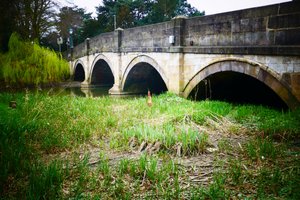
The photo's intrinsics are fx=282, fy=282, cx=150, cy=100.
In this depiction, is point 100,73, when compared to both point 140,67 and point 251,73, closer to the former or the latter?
point 140,67

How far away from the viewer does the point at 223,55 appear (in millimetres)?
7820

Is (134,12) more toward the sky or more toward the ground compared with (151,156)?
more toward the sky

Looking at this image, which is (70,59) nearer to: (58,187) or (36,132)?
(36,132)

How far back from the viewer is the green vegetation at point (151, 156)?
2977 millimetres

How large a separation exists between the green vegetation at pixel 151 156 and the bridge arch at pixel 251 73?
50 centimetres

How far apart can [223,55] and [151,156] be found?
4848 millimetres

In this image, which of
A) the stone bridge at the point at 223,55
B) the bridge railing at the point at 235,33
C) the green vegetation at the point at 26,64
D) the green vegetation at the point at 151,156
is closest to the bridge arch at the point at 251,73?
the stone bridge at the point at 223,55

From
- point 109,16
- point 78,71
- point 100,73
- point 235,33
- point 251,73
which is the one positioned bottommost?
point 251,73

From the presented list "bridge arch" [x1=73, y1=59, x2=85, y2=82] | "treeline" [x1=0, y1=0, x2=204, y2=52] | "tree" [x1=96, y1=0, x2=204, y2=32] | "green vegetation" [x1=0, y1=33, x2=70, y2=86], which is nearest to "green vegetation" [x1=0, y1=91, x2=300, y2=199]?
"green vegetation" [x1=0, y1=33, x2=70, y2=86]

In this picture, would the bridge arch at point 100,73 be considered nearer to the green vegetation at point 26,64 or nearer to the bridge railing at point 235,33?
the green vegetation at point 26,64

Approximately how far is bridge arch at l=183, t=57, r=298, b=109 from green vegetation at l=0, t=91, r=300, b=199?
50cm

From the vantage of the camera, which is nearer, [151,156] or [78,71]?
[151,156]

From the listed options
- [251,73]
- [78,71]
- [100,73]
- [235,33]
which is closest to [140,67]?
[235,33]

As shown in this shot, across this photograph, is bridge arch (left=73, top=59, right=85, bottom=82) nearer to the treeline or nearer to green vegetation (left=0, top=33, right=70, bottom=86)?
the treeline
